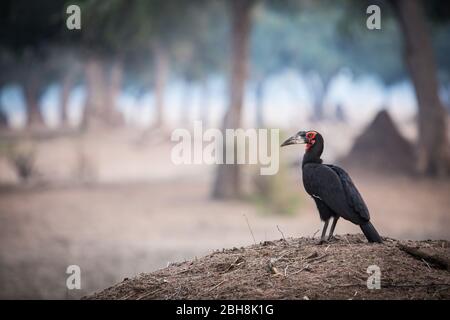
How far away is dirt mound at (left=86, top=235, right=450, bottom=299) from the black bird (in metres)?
0.23

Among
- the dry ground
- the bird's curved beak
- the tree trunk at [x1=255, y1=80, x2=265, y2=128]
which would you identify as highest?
the tree trunk at [x1=255, y1=80, x2=265, y2=128]

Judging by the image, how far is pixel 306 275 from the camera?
14.6 feet

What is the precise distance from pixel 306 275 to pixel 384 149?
15706 millimetres

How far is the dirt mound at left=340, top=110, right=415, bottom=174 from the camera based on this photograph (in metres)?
→ 19.0

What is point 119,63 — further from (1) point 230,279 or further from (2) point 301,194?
(1) point 230,279

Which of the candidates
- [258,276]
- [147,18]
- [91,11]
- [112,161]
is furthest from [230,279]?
[112,161]

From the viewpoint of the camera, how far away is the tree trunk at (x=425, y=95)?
17.9 metres

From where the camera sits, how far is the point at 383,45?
40.3 m

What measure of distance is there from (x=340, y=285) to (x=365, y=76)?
41.7 metres

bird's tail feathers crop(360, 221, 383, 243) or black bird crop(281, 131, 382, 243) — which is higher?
black bird crop(281, 131, 382, 243)

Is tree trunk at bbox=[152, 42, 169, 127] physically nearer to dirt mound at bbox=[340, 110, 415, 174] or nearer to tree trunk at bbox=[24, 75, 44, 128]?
tree trunk at bbox=[24, 75, 44, 128]
